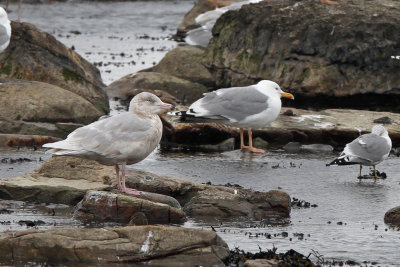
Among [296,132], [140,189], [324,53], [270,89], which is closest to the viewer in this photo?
[140,189]

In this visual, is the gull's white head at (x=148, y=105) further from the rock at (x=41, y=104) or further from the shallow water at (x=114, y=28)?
the shallow water at (x=114, y=28)

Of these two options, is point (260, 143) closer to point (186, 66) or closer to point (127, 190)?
point (127, 190)

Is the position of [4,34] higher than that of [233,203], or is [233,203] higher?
[4,34]

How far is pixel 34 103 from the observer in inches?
541

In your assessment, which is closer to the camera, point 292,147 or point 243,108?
point 243,108

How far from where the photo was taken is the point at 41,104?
542 inches

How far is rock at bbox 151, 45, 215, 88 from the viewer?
18.8m

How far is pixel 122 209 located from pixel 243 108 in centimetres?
459

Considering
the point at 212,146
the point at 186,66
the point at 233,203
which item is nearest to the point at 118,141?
the point at 233,203

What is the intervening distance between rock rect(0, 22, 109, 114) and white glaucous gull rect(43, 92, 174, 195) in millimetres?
6701

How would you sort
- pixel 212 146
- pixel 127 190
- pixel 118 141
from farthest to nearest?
pixel 212 146, pixel 127 190, pixel 118 141

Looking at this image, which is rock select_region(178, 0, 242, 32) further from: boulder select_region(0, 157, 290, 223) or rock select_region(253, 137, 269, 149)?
boulder select_region(0, 157, 290, 223)

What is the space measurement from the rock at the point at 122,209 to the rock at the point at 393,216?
2.09 metres

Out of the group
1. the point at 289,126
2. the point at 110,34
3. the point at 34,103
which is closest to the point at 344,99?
the point at 289,126
